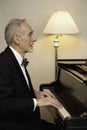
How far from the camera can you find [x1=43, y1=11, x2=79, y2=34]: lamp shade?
327cm

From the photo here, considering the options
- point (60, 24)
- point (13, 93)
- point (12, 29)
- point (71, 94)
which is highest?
point (12, 29)

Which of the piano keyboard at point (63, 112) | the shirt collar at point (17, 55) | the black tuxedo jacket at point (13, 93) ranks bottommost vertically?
the piano keyboard at point (63, 112)

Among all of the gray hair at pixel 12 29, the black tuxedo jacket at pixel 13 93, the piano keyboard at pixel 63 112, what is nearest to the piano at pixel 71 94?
the piano keyboard at pixel 63 112

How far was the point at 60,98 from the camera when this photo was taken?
110 inches

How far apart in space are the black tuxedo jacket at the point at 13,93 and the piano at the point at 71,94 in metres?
0.27

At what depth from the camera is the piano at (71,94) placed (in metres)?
2.01

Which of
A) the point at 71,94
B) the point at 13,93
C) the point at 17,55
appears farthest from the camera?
the point at 71,94

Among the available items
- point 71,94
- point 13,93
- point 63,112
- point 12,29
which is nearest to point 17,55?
point 12,29

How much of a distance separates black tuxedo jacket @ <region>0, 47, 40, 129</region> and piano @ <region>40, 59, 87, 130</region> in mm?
272

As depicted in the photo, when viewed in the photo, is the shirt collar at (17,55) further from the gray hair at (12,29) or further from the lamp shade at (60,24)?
the lamp shade at (60,24)

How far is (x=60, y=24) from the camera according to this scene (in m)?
3.29

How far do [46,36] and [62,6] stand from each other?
43cm

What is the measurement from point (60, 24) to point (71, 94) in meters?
0.97

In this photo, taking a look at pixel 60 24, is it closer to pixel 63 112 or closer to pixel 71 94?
pixel 71 94
